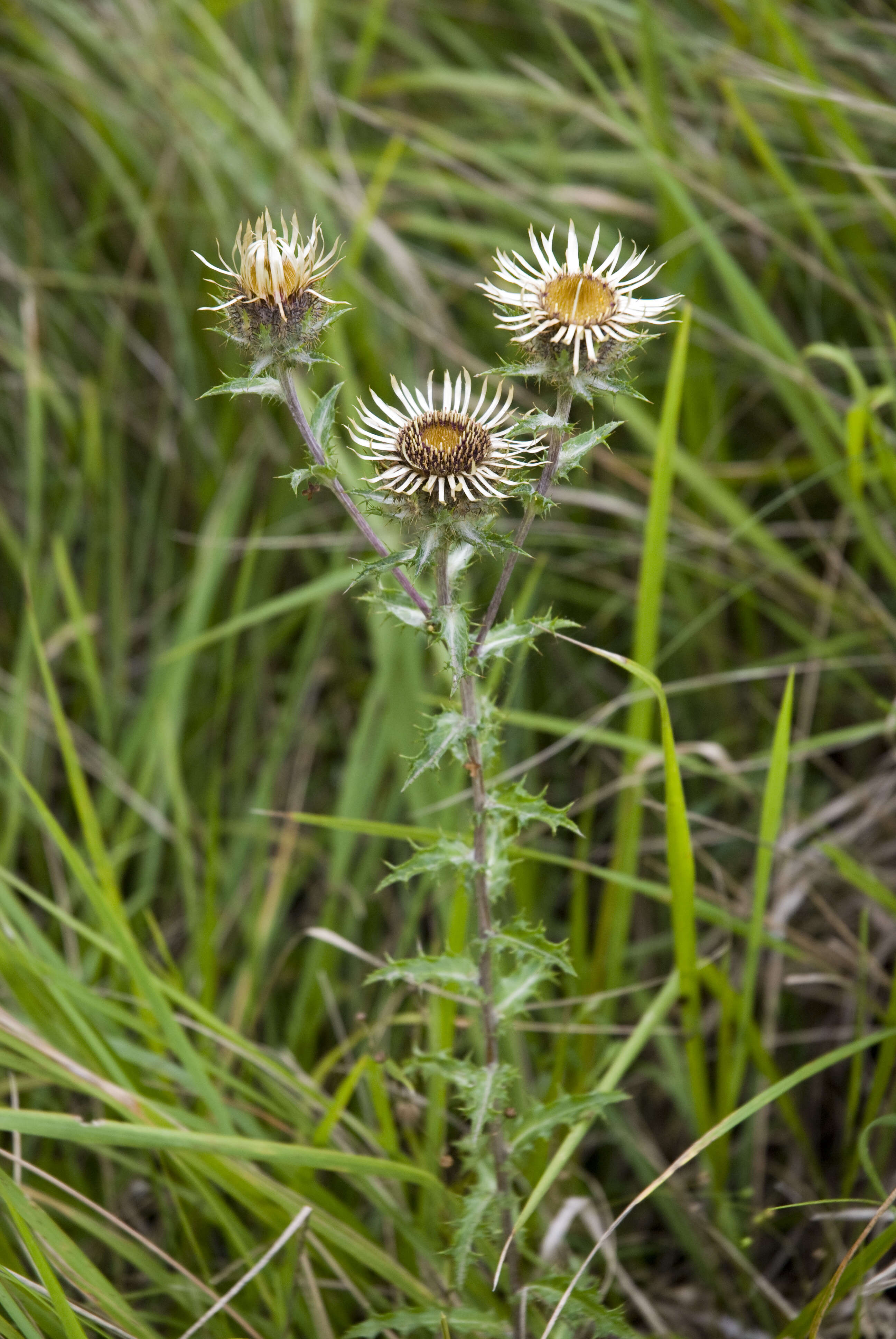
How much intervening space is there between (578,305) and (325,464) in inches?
15.9

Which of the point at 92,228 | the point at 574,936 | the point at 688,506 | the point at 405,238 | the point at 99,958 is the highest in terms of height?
the point at 405,238

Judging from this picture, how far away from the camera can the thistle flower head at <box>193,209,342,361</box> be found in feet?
4.66

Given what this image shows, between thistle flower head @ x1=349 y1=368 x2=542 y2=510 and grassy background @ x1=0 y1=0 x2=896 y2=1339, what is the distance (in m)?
0.47

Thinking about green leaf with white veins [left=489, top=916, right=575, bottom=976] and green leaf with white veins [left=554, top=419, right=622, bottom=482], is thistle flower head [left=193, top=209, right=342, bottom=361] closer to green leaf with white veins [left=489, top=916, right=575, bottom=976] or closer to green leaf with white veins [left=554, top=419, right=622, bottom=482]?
green leaf with white veins [left=554, top=419, right=622, bottom=482]

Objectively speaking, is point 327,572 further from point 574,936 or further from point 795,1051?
point 795,1051

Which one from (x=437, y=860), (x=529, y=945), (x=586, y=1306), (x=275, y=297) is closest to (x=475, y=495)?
(x=275, y=297)

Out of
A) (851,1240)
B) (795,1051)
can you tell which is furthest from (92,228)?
(851,1240)

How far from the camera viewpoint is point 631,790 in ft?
7.25

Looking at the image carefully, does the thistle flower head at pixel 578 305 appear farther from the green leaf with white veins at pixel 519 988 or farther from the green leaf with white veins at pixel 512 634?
the green leaf with white veins at pixel 519 988

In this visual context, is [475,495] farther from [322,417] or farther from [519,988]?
[519,988]

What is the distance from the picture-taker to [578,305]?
Answer: 1396 mm

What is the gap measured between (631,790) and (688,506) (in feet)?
3.80

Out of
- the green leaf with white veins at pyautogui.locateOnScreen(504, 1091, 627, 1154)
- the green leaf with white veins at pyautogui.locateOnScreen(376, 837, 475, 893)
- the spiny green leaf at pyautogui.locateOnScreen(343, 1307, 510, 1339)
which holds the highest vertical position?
the green leaf with white veins at pyautogui.locateOnScreen(376, 837, 475, 893)

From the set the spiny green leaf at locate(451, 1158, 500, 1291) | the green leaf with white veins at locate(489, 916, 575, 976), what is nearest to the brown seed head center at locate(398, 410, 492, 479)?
the green leaf with white veins at locate(489, 916, 575, 976)
